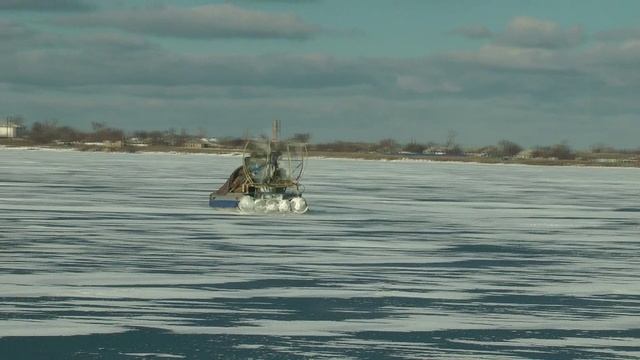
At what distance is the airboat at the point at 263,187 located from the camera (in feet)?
130

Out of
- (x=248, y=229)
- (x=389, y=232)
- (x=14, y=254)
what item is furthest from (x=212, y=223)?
(x=14, y=254)

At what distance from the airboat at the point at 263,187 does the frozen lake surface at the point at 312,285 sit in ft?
5.64

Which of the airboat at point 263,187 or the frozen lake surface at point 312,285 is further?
the airboat at point 263,187

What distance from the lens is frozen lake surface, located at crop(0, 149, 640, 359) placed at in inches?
557

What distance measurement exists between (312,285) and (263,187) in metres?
22.2

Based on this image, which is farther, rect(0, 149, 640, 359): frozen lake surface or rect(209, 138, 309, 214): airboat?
rect(209, 138, 309, 214): airboat

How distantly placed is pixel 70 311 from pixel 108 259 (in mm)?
6501

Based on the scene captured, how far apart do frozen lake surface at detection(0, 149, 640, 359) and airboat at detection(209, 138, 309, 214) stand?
1718mm

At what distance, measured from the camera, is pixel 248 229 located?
31.5 m

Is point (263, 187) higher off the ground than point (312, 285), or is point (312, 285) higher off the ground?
point (263, 187)

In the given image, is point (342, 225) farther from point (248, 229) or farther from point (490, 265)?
point (490, 265)

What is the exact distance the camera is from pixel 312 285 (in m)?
19.5

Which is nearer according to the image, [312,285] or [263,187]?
[312,285]

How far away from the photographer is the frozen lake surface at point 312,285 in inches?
557
